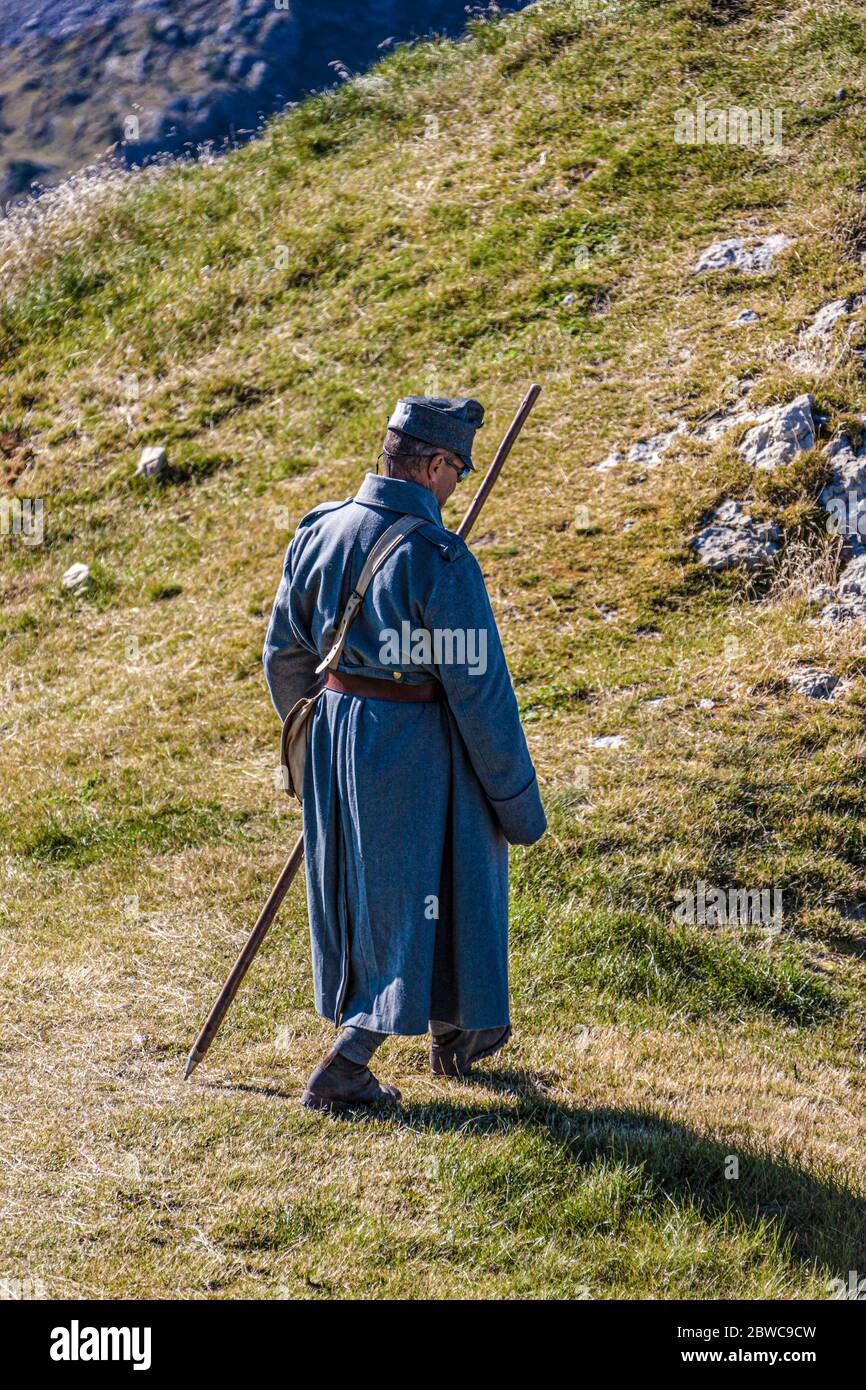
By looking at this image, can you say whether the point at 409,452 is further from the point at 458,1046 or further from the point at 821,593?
the point at 821,593

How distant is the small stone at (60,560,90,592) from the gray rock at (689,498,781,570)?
4862mm

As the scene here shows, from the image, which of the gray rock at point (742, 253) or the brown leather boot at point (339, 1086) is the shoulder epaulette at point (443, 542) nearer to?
the brown leather boot at point (339, 1086)

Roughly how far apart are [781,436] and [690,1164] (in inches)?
207

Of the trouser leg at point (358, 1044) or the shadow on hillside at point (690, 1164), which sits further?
the trouser leg at point (358, 1044)

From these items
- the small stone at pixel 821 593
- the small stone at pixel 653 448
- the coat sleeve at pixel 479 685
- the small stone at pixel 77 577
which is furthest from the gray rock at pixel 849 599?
the small stone at pixel 77 577

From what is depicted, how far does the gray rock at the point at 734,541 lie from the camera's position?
7738 millimetres

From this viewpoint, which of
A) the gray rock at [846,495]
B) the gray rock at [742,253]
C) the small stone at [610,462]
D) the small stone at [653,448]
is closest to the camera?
the gray rock at [846,495]

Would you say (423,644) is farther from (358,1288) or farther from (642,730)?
(642,730)

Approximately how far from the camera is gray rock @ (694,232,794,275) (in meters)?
9.55

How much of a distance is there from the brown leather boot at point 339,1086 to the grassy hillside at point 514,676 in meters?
0.10

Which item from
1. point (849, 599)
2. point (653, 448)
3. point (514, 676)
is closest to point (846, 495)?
point (849, 599)

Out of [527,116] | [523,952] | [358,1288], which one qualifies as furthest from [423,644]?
[527,116]

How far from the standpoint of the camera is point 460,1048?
4406mm

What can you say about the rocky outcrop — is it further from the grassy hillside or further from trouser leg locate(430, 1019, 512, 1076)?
trouser leg locate(430, 1019, 512, 1076)
